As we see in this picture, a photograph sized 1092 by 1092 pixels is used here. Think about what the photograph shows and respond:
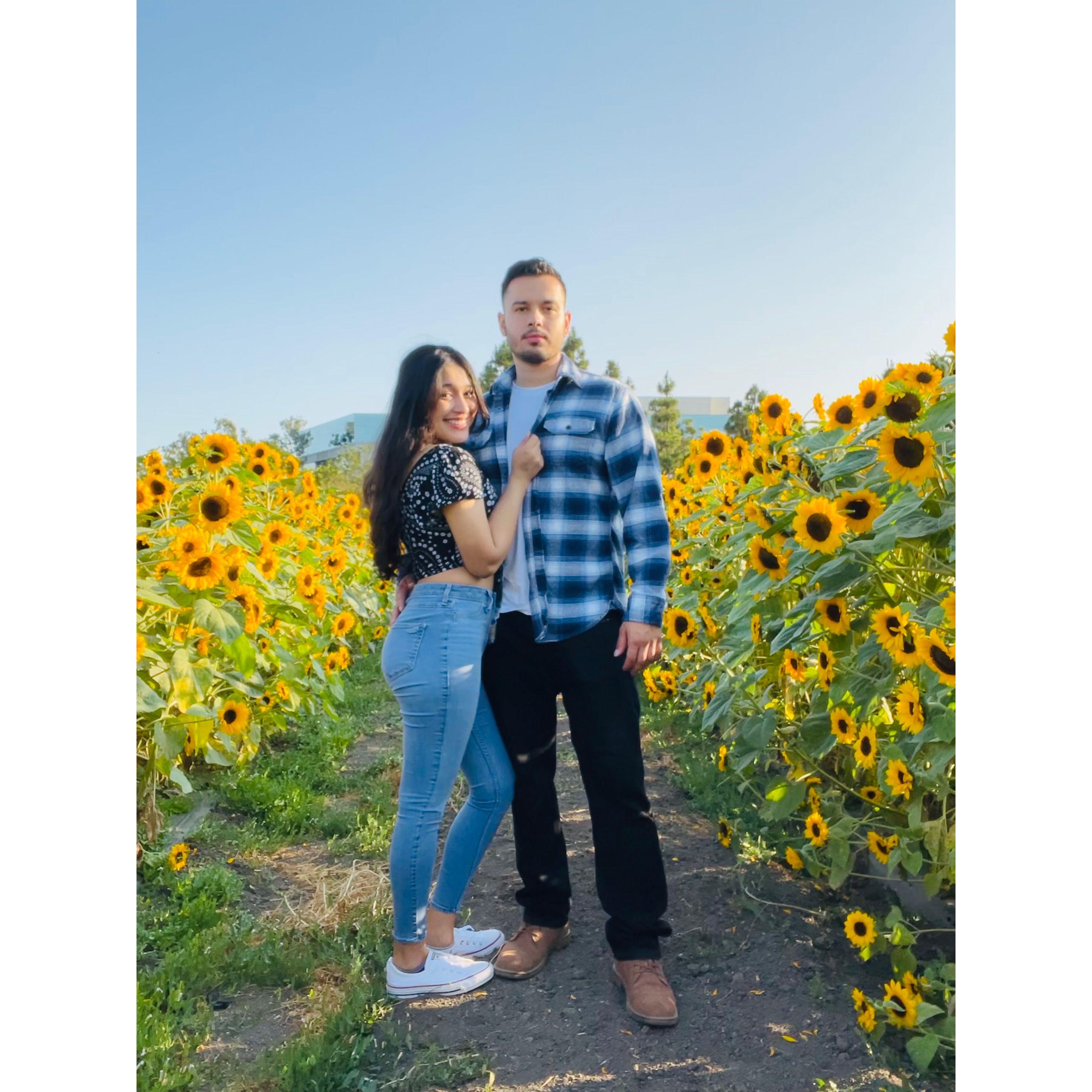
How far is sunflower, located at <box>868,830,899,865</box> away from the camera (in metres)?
2.11

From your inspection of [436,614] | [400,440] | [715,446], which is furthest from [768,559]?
[715,446]

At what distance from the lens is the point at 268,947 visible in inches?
91.7

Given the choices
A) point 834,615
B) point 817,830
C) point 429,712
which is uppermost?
point 834,615

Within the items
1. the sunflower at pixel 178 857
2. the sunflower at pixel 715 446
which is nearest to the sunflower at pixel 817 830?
the sunflower at pixel 715 446

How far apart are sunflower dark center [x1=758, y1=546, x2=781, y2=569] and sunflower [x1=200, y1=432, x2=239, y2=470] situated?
199 cm

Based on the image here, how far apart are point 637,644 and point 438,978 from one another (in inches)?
36.1

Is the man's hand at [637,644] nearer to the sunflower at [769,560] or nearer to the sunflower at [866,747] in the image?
the sunflower at [769,560]

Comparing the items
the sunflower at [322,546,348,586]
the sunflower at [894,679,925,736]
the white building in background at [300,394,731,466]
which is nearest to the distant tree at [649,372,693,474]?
the white building in background at [300,394,731,466]

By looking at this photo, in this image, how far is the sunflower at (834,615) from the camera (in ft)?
6.62

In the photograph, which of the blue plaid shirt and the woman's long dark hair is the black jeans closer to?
the blue plaid shirt

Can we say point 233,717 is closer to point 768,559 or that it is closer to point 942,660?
point 768,559
